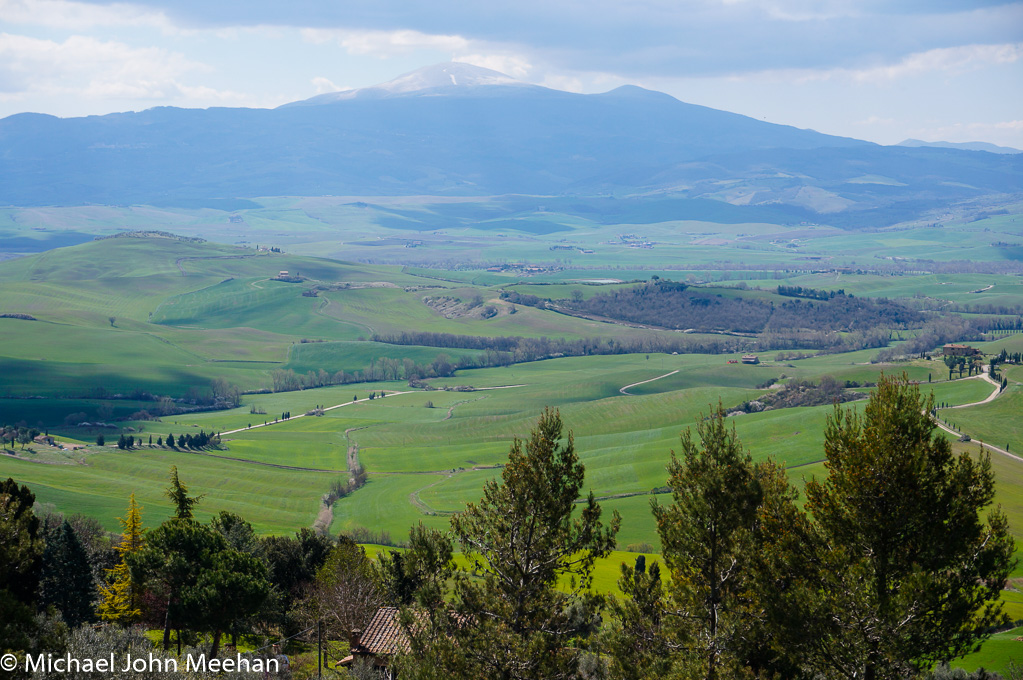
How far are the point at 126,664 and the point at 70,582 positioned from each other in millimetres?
Answer: 22004

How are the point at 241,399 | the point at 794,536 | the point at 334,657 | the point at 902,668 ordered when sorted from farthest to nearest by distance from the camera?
the point at 241,399
the point at 334,657
the point at 794,536
the point at 902,668

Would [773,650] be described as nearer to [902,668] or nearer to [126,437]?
[902,668]

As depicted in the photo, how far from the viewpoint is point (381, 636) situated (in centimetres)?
3988

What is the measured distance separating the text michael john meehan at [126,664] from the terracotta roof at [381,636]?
4065 mm

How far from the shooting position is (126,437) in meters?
134

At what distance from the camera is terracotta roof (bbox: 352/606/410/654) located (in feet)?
128

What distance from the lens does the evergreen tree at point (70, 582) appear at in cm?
4669

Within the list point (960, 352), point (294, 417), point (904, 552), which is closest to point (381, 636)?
point (904, 552)

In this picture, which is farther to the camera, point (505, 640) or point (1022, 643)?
point (1022, 643)

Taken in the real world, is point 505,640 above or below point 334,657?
above

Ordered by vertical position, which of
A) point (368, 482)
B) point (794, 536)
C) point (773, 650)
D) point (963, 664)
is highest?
point (794, 536)

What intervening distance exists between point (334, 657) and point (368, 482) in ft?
237

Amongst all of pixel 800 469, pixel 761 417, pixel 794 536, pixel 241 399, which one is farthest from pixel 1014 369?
pixel 794 536

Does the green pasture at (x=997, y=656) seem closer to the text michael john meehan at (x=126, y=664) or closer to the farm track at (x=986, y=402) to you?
the farm track at (x=986, y=402)
